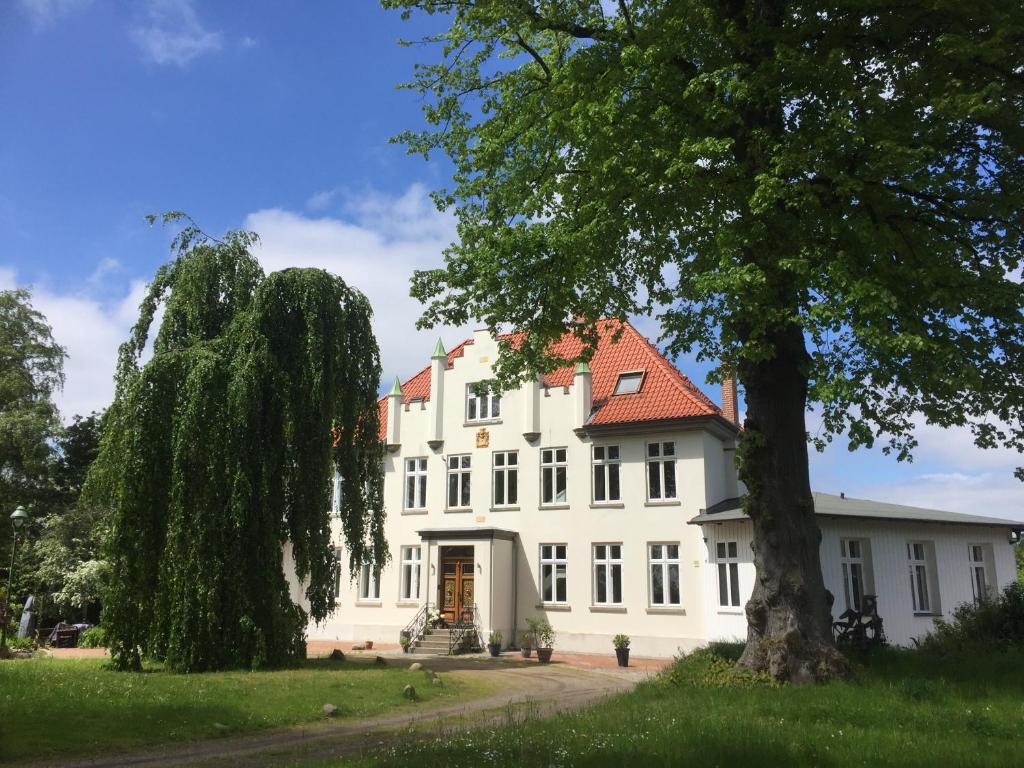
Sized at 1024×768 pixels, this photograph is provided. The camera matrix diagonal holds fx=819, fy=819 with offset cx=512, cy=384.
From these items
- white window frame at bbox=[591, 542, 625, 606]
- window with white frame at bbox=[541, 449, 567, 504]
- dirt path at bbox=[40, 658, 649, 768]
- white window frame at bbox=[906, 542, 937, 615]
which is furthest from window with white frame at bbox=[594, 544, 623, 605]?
white window frame at bbox=[906, 542, 937, 615]

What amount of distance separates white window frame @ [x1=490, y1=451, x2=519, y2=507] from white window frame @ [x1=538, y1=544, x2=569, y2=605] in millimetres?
2221

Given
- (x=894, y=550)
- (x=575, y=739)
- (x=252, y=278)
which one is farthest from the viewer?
(x=894, y=550)

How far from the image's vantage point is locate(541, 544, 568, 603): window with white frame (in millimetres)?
28359

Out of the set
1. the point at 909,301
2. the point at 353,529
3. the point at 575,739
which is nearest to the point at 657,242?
the point at 909,301

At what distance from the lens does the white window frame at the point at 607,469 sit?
27922mm

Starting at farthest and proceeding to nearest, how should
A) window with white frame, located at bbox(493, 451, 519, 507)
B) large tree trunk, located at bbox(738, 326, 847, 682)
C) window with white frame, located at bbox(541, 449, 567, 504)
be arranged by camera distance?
window with white frame, located at bbox(493, 451, 519, 507) → window with white frame, located at bbox(541, 449, 567, 504) → large tree trunk, located at bbox(738, 326, 847, 682)

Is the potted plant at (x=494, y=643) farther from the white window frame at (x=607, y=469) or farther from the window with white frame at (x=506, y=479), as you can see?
the white window frame at (x=607, y=469)

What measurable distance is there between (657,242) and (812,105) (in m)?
3.37

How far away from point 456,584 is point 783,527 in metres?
18.1

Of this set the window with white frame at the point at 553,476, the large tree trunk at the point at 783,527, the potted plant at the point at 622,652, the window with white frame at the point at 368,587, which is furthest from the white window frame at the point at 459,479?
the large tree trunk at the point at 783,527

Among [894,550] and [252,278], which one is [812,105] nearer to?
[252,278]

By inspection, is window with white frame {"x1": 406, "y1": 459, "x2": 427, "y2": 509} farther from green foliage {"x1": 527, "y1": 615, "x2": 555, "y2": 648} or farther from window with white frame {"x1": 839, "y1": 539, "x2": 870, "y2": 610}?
window with white frame {"x1": 839, "y1": 539, "x2": 870, "y2": 610}

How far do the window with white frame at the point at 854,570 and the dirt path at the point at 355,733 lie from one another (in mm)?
9058

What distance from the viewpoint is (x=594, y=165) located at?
12789 millimetres
